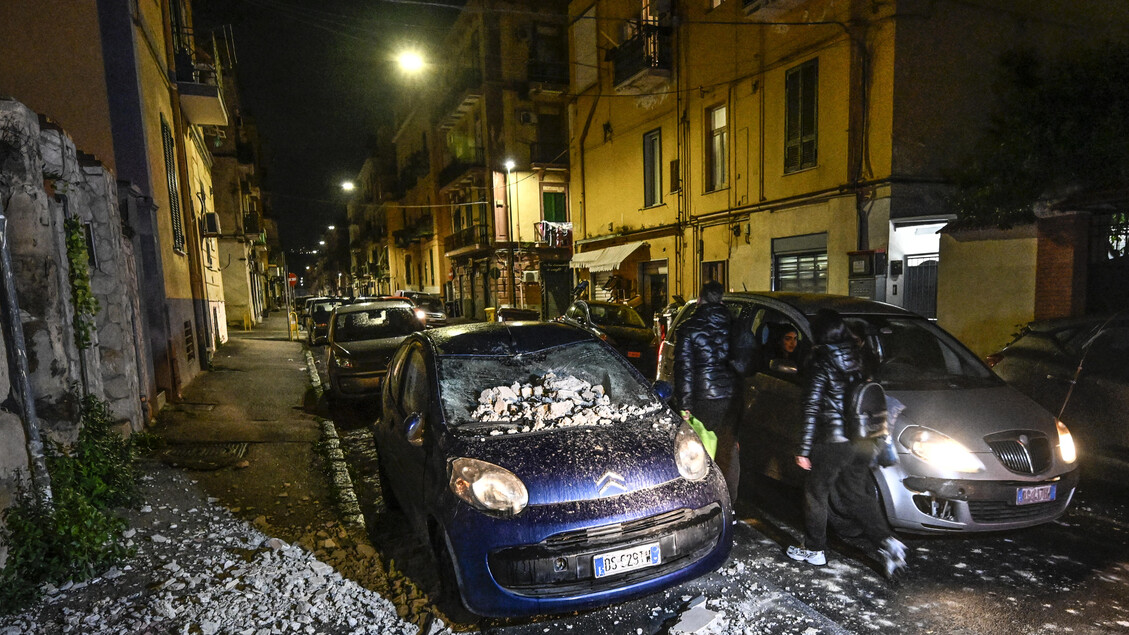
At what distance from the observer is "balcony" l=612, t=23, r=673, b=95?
16.9 metres

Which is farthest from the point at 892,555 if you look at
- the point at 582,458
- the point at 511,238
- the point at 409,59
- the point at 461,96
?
the point at 461,96

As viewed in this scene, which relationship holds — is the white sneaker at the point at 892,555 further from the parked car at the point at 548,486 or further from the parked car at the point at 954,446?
the parked car at the point at 548,486

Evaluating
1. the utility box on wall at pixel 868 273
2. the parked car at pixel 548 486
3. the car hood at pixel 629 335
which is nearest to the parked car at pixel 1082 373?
the parked car at pixel 548 486

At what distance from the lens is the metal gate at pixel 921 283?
37.1 feet

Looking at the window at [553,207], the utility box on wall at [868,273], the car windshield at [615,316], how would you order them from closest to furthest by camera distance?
the utility box on wall at [868,273] < the car windshield at [615,316] < the window at [553,207]

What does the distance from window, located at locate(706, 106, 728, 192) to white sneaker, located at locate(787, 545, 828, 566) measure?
44.5 feet

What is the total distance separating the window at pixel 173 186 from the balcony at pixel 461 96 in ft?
66.2

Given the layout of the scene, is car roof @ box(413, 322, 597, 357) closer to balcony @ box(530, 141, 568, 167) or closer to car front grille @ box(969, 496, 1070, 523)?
car front grille @ box(969, 496, 1070, 523)

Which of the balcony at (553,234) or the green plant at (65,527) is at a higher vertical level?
the balcony at (553,234)

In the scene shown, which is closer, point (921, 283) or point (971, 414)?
point (971, 414)

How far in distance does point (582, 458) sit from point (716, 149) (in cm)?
1510

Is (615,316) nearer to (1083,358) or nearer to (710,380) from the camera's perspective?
(710,380)

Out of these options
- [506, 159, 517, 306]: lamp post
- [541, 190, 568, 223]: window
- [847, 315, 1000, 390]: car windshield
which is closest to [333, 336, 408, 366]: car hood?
[847, 315, 1000, 390]: car windshield

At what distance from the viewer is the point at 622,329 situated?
1108 centimetres
